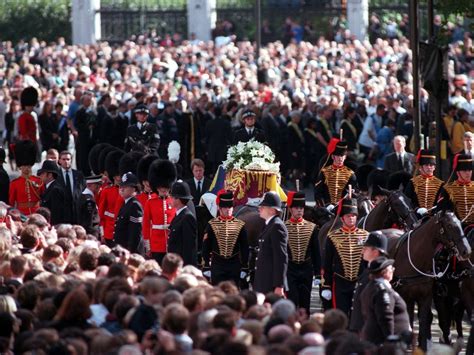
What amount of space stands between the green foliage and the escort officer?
3501 cm

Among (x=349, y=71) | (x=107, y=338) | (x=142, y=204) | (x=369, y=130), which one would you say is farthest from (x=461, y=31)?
(x=107, y=338)

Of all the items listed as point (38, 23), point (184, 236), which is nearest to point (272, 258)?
point (184, 236)

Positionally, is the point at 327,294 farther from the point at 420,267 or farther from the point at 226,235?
the point at 226,235

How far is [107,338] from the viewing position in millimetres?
10320

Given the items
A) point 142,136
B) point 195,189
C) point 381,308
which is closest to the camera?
point 381,308

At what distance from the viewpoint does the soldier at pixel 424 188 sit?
1788 cm

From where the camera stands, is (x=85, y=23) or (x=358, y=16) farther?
(x=85, y=23)

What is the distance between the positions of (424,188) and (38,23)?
34.0 metres

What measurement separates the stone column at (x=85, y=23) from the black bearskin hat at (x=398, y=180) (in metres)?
30.5

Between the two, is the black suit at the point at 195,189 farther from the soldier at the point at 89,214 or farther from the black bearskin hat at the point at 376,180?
the black bearskin hat at the point at 376,180

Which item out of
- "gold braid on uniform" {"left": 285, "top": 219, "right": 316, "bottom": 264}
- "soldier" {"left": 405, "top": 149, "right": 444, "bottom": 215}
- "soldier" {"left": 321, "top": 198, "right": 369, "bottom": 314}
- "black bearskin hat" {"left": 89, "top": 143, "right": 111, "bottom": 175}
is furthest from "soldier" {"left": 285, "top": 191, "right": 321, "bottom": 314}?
"black bearskin hat" {"left": 89, "top": 143, "right": 111, "bottom": 175}

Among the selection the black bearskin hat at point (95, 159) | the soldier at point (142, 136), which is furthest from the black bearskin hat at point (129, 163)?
the soldier at point (142, 136)

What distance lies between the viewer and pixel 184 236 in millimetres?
16812

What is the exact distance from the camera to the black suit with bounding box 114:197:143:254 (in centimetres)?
1828
